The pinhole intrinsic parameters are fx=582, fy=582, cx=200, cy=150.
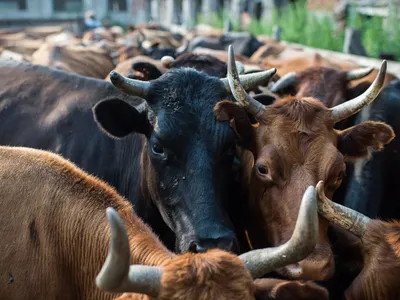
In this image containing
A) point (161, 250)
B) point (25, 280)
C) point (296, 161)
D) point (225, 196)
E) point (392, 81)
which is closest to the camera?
point (161, 250)

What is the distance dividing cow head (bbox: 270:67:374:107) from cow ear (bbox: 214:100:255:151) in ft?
6.57

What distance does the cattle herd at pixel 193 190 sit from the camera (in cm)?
280

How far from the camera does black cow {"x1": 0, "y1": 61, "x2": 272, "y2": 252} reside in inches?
164

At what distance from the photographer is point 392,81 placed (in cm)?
669

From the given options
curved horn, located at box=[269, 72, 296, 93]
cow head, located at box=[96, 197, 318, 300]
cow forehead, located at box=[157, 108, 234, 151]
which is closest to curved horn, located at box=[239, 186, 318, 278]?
cow head, located at box=[96, 197, 318, 300]

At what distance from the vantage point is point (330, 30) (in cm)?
1812

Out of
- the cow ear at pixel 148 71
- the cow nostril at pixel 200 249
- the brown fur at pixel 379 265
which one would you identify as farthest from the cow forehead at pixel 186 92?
the cow ear at pixel 148 71

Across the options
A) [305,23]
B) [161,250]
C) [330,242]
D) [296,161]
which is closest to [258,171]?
[296,161]

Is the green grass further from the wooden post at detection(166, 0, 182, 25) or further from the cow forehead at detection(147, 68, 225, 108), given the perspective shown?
the wooden post at detection(166, 0, 182, 25)

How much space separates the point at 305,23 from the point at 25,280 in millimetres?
19473

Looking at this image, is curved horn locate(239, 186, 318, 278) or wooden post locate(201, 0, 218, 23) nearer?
curved horn locate(239, 186, 318, 278)

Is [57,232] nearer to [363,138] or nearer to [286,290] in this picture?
[286,290]

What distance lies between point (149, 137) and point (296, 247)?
2.19 metres

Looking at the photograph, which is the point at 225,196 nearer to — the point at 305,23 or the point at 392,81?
the point at 392,81
